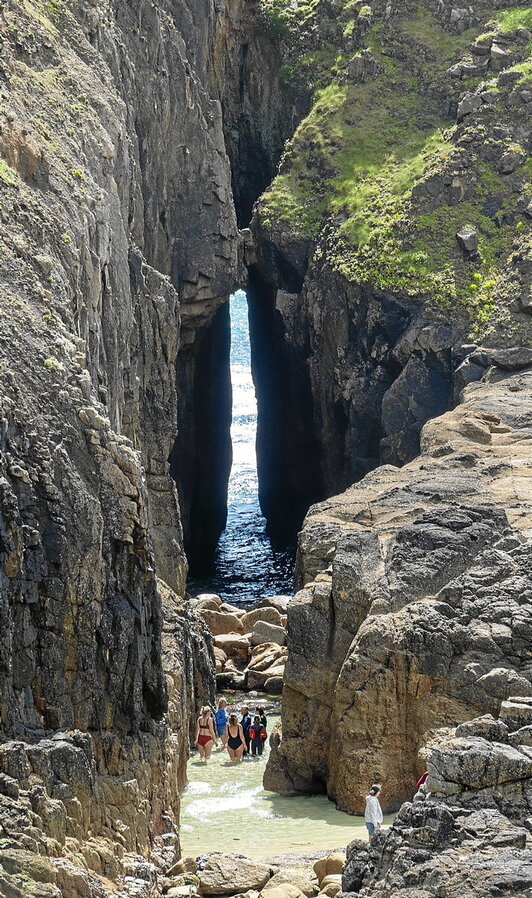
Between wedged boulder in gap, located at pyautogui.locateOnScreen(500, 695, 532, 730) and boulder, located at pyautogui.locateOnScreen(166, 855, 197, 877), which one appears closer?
wedged boulder in gap, located at pyautogui.locateOnScreen(500, 695, 532, 730)

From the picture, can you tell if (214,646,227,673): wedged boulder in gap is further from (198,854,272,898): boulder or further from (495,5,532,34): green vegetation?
(495,5,532,34): green vegetation

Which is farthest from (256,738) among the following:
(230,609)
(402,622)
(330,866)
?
(230,609)

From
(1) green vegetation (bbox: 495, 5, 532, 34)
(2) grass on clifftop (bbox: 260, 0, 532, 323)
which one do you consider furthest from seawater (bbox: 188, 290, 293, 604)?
(1) green vegetation (bbox: 495, 5, 532, 34)

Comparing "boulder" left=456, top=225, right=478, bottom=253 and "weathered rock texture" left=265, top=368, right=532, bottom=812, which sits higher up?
"boulder" left=456, top=225, right=478, bottom=253

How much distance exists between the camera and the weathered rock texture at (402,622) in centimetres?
3588

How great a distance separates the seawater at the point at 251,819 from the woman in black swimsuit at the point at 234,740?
0.30 meters

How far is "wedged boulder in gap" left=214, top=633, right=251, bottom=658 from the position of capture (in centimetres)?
5791

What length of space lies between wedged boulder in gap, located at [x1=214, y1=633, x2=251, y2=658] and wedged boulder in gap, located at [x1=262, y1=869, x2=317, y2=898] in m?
29.9

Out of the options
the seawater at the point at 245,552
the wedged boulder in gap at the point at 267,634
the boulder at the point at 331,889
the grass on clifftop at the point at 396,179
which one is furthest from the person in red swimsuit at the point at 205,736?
the grass on clifftop at the point at 396,179

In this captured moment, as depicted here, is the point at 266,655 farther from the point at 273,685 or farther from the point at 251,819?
the point at 251,819

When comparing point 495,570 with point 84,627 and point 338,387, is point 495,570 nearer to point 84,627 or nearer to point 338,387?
point 84,627

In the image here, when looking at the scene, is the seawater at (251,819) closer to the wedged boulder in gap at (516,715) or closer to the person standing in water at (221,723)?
the person standing in water at (221,723)

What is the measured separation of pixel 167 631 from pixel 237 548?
39.4 meters

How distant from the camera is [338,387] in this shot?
6962 centimetres
